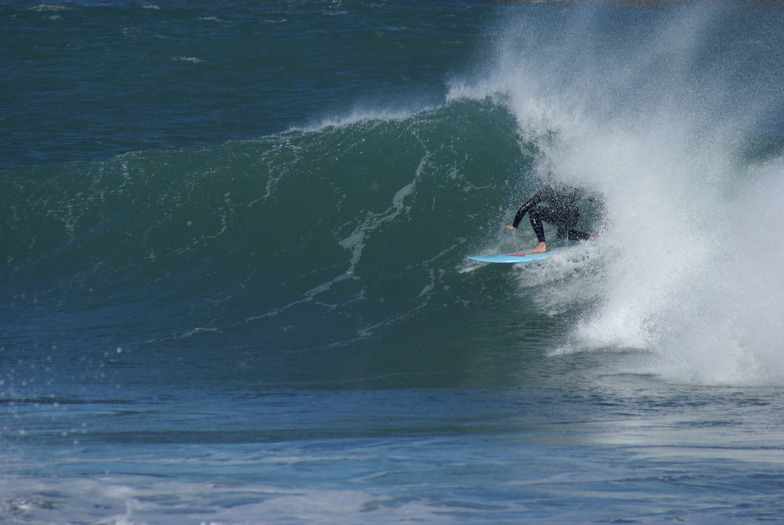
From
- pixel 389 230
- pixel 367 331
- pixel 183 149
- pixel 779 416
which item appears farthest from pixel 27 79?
pixel 779 416

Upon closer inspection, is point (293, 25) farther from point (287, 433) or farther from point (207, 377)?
point (287, 433)

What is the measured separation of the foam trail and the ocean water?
0.05 metres

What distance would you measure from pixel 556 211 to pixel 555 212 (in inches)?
0.7

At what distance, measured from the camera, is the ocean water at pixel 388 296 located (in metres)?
4.85

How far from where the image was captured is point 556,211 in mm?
11492

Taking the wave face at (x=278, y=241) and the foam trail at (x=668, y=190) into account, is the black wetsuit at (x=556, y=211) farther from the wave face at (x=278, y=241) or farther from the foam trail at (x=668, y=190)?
the wave face at (x=278, y=241)

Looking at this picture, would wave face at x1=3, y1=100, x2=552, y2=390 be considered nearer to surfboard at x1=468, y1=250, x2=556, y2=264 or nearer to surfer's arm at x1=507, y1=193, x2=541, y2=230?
surfboard at x1=468, y1=250, x2=556, y2=264

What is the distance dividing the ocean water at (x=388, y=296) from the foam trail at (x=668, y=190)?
0.05 m

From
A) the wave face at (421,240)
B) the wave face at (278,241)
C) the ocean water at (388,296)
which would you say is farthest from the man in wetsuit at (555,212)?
the wave face at (278,241)

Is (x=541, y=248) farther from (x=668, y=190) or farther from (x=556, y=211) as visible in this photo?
(x=668, y=190)

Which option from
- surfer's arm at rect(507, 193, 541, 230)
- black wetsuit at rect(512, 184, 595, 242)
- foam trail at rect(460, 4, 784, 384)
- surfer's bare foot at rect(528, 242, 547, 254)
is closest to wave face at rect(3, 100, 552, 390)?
surfer's bare foot at rect(528, 242, 547, 254)

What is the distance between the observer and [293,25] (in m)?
30.2

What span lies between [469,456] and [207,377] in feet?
12.9

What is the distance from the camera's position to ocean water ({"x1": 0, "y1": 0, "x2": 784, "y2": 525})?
191 inches
